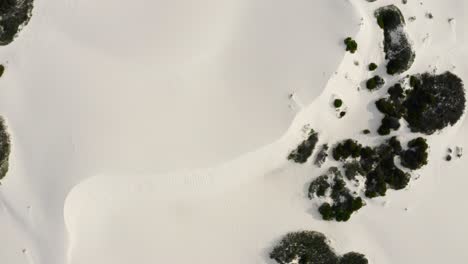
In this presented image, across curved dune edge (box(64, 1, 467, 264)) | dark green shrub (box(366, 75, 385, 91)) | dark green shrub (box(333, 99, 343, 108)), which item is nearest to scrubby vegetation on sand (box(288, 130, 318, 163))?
curved dune edge (box(64, 1, 467, 264))

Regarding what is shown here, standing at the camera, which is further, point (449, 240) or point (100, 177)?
point (449, 240)

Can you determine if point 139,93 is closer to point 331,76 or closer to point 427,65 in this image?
point 331,76

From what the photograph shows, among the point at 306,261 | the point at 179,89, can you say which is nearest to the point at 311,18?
the point at 179,89

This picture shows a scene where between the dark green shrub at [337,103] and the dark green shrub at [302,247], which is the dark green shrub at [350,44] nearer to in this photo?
the dark green shrub at [337,103]

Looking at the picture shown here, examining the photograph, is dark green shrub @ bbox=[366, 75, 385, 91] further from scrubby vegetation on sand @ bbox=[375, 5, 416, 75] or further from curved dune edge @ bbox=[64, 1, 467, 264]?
scrubby vegetation on sand @ bbox=[375, 5, 416, 75]

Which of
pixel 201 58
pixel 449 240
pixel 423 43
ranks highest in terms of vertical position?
pixel 201 58

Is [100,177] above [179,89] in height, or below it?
below

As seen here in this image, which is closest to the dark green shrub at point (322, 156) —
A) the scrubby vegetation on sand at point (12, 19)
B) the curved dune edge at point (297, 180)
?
the curved dune edge at point (297, 180)
